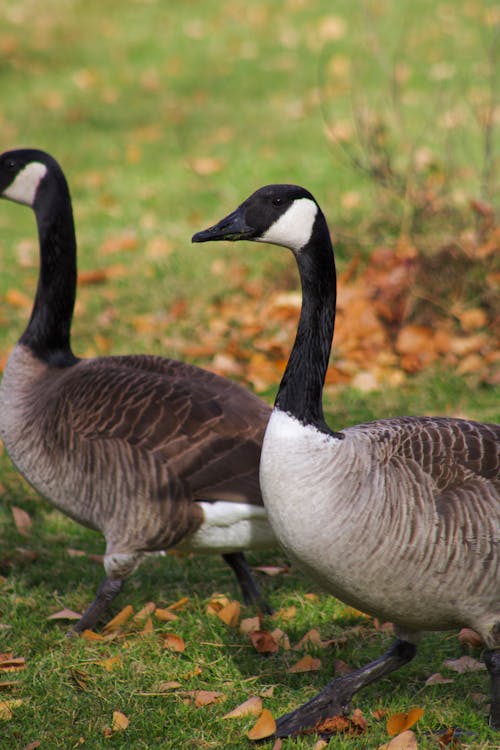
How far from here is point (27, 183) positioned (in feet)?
16.5

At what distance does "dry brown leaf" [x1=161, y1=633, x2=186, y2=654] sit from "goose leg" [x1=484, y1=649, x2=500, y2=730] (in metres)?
1.33

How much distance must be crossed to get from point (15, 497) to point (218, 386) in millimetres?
1670

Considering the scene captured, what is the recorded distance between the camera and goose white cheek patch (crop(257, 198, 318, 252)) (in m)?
3.35

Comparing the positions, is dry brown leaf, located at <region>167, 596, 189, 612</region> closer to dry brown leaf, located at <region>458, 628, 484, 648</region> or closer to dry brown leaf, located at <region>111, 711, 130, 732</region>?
dry brown leaf, located at <region>111, 711, 130, 732</region>

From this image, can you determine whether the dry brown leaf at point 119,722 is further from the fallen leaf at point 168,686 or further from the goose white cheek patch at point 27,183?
the goose white cheek patch at point 27,183

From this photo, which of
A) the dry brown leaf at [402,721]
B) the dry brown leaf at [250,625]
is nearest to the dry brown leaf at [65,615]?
the dry brown leaf at [250,625]

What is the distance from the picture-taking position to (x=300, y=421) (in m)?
3.34

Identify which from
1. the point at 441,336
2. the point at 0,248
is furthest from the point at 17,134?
the point at 441,336

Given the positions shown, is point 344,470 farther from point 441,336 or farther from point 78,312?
point 78,312

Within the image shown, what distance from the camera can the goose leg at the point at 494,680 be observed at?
3426 mm

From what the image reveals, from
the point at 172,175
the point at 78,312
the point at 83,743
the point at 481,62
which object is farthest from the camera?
the point at 481,62

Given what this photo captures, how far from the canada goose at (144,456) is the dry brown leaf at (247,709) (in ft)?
2.29

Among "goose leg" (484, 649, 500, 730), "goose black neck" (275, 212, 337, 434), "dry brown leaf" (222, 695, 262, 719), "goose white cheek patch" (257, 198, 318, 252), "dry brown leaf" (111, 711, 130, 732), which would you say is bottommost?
"dry brown leaf" (111, 711, 130, 732)

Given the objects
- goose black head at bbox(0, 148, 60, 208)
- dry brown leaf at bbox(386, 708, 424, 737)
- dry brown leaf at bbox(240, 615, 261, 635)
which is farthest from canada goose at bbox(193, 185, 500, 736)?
goose black head at bbox(0, 148, 60, 208)
